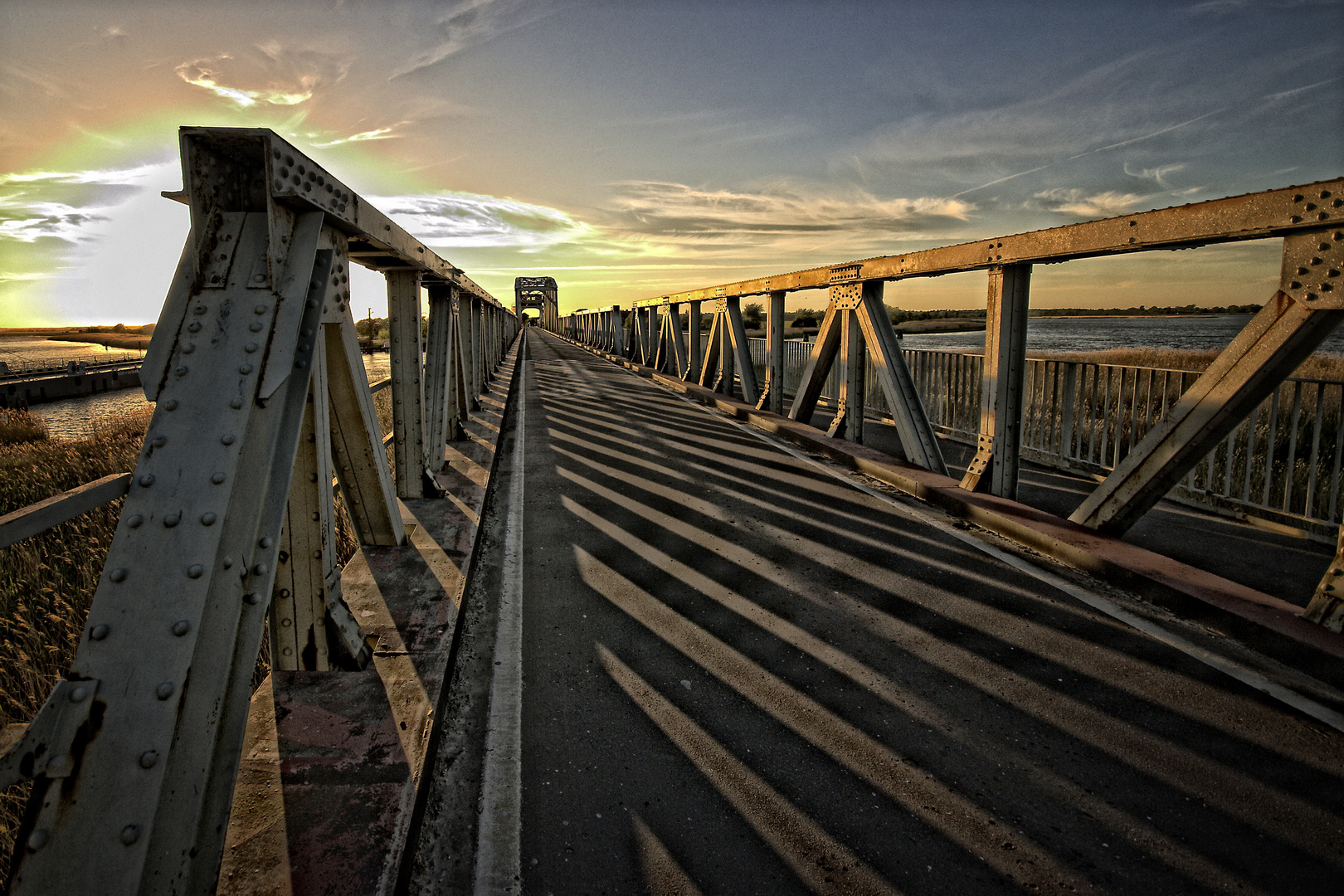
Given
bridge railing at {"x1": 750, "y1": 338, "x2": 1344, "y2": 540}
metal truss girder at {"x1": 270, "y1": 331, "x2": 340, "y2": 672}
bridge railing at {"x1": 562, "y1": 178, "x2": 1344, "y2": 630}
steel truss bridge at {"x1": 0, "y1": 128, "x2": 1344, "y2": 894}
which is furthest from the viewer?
bridge railing at {"x1": 750, "y1": 338, "x2": 1344, "y2": 540}

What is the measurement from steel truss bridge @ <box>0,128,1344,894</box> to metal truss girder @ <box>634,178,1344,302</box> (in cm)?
Answer: 2

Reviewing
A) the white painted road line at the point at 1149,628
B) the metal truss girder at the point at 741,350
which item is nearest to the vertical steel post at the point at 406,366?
the white painted road line at the point at 1149,628

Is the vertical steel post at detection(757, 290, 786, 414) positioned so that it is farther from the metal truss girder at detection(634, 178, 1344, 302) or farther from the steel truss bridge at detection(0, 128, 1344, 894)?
the steel truss bridge at detection(0, 128, 1344, 894)

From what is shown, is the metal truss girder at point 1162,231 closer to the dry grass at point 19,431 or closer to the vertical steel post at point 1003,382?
the vertical steel post at point 1003,382

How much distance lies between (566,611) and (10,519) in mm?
2739

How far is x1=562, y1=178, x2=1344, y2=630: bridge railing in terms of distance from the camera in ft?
11.2

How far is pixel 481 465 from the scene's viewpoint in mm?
6695

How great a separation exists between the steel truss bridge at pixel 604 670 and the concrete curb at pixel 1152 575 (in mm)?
24

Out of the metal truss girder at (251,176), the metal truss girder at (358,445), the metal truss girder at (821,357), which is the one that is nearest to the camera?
the metal truss girder at (251,176)

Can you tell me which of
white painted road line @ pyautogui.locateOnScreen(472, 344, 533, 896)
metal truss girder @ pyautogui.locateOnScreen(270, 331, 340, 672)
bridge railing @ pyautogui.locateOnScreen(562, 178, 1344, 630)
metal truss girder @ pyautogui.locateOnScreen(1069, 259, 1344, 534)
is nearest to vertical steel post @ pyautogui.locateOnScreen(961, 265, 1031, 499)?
bridge railing @ pyautogui.locateOnScreen(562, 178, 1344, 630)

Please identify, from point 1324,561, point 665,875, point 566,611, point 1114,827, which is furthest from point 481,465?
point 1324,561

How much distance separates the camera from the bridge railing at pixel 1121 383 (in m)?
3.40

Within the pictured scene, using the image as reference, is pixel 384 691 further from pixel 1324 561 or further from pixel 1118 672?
pixel 1324 561

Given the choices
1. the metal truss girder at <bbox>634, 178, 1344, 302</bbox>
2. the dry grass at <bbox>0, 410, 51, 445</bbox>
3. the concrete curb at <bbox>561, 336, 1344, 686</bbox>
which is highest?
the metal truss girder at <bbox>634, 178, 1344, 302</bbox>
